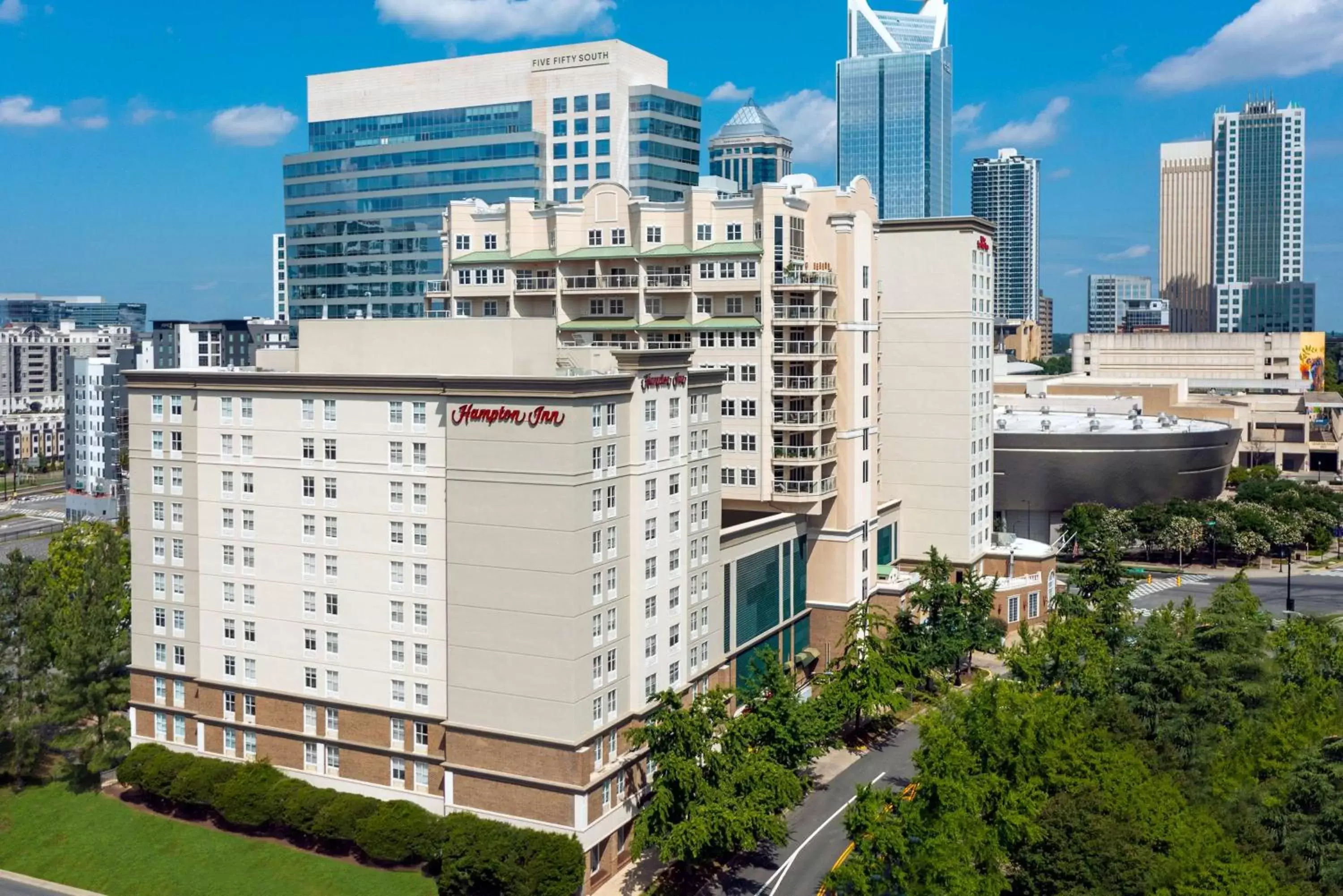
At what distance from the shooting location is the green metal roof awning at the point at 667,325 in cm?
8331

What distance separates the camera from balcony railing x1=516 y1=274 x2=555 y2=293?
283 feet

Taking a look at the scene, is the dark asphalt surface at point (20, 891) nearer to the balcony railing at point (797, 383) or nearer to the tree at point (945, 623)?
the balcony railing at point (797, 383)

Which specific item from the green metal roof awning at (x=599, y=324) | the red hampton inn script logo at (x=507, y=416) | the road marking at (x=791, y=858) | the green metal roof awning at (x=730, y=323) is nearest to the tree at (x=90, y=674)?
the red hampton inn script logo at (x=507, y=416)

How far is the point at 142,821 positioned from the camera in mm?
68125

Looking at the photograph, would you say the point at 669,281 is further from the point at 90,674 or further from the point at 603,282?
the point at 90,674

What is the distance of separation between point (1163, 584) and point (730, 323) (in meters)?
69.8

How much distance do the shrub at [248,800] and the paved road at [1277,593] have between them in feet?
263

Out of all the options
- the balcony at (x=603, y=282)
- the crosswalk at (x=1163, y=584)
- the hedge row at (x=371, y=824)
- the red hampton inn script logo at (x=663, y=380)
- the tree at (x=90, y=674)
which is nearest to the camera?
the hedge row at (x=371, y=824)

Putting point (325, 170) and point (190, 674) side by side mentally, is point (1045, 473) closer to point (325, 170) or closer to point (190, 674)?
point (325, 170)

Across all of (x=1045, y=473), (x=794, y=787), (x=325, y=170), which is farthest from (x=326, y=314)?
(x=794, y=787)

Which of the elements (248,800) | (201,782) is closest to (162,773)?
(201,782)

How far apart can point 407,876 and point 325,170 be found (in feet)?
301

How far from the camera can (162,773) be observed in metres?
68.4

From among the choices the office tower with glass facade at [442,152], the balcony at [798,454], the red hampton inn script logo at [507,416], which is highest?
the office tower with glass facade at [442,152]
